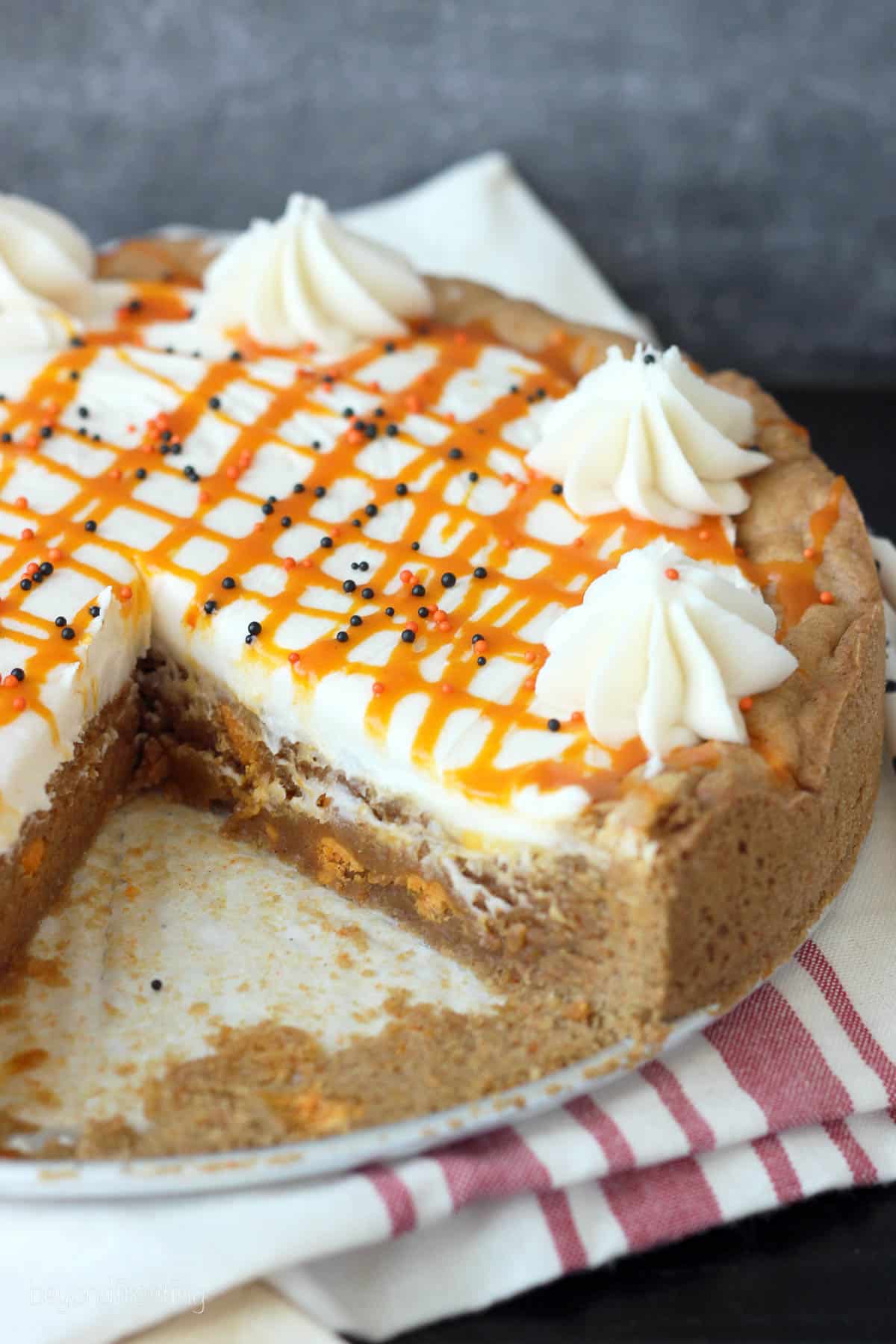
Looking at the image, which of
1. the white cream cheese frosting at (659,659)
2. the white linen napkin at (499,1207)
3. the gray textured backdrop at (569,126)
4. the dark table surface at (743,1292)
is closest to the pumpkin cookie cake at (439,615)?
the white cream cheese frosting at (659,659)

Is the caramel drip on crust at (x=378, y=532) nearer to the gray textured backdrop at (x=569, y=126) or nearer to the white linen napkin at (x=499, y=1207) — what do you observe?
the white linen napkin at (x=499, y=1207)

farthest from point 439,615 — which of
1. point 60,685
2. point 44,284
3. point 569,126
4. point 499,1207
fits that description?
point 569,126

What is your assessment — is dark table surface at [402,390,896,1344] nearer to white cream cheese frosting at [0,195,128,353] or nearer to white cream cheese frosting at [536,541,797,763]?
white cream cheese frosting at [536,541,797,763]

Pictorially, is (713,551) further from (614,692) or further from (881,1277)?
(881,1277)

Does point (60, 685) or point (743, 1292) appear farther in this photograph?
point (60, 685)

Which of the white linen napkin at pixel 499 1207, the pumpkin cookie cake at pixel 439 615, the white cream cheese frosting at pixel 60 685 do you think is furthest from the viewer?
the white cream cheese frosting at pixel 60 685

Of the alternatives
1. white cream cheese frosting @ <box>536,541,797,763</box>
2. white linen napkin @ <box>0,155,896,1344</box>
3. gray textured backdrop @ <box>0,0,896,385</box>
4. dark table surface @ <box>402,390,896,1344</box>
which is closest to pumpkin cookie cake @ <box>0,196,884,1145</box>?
white cream cheese frosting @ <box>536,541,797,763</box>

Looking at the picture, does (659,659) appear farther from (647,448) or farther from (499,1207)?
(499,1207)
